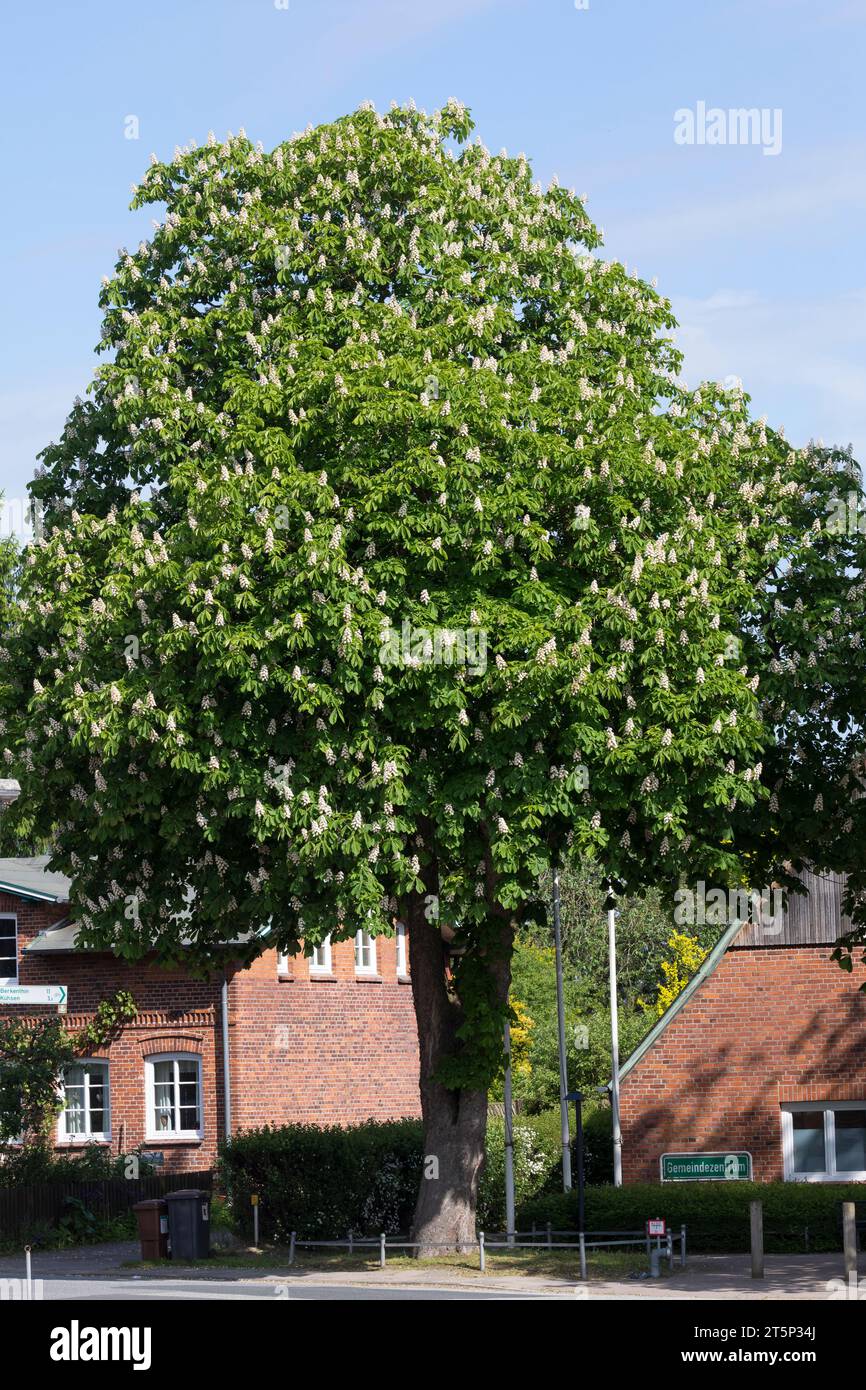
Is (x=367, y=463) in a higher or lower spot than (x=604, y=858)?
higher

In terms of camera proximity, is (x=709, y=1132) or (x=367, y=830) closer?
(x=367, y=830)

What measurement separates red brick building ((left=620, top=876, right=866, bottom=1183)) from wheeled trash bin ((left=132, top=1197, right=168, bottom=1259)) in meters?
7.64

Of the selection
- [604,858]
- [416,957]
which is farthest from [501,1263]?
[604,858]

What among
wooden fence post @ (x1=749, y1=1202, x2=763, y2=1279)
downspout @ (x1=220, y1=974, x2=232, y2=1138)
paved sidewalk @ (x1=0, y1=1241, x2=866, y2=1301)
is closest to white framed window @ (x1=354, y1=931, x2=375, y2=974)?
downspout @ (x1=220, y1=974, x2=232, y2=1138)

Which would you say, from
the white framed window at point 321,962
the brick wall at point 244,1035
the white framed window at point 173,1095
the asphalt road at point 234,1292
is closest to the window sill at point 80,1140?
the brick wall at point 244,1035

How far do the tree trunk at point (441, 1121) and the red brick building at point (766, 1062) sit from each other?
551cm

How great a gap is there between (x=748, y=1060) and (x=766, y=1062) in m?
0.29

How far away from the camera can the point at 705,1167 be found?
29062 mm

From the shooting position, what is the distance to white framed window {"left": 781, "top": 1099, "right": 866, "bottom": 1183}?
2858cm

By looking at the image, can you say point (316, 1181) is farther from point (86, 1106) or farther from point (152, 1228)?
point (86, 1106)

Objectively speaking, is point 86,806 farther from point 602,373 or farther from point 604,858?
point 602,373

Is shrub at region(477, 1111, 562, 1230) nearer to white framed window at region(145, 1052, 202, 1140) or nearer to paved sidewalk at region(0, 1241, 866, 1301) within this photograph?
paved sidewalk at region(0, 1241, 866, 1301)

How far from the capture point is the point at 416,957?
2509cm
